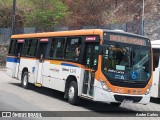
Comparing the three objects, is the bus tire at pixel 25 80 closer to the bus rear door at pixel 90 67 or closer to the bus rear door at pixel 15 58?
the bus rear door at pixel 15 58

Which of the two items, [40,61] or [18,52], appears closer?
[40,61]

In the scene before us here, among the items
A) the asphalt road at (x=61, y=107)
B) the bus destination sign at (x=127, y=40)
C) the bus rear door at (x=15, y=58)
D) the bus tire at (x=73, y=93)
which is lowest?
the asphalt road at (x=61, y=107)

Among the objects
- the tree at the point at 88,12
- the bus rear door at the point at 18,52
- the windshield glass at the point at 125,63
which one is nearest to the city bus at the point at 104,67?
the windshield glass at the point at 125,63

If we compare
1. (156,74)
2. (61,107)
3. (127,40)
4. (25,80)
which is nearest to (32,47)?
(25,80)

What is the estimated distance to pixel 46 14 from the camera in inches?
1709

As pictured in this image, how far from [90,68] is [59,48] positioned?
3272 mm

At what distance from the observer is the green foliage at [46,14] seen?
4347 centimetres

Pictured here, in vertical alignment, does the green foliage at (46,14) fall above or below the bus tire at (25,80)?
Result: above

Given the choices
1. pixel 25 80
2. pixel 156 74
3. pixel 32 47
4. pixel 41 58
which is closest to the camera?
pixel 156 74

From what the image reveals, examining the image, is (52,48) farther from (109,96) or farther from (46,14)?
(46,14)

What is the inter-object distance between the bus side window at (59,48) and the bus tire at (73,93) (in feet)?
6.16

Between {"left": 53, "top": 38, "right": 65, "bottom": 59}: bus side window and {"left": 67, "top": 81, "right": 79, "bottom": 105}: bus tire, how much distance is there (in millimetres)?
1879

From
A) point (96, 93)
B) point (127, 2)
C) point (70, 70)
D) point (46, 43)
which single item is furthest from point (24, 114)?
point (127, 2)

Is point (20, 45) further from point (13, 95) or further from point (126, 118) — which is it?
point (126, 118)
